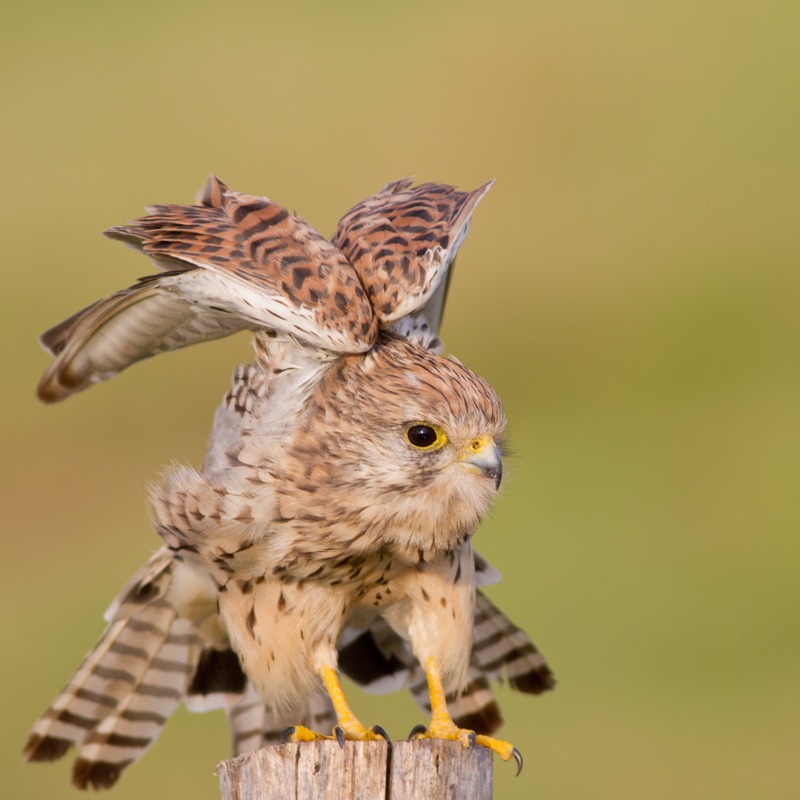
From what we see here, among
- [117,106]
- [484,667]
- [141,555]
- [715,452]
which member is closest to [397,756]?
[484,667]

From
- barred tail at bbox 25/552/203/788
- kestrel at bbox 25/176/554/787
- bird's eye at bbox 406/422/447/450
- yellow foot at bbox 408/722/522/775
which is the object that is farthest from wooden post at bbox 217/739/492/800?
barred tail at bbox 25/552/203/788

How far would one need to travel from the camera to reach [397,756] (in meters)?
3.90

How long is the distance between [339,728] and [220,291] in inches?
47.2

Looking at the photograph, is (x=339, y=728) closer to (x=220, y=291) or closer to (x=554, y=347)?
(x=220, y=291)

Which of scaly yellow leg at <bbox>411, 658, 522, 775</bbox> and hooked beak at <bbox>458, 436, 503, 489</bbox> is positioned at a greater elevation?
hooked beak at <bbox>458, 436, 503, 489</bbox>

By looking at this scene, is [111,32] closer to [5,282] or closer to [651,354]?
[5,282]

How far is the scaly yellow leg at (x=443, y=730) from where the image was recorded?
448cm

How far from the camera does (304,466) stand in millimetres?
4555

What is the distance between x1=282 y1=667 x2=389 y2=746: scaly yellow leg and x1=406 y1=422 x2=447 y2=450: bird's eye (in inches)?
29.4

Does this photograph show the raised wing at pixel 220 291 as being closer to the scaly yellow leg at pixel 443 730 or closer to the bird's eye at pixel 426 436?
the bird's eye at pixel 426 436

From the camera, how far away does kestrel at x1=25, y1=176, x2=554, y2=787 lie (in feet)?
14.7

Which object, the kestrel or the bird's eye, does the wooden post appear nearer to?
the kestrel

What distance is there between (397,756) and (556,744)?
4.98 meters

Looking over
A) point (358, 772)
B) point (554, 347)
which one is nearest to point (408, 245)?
point (358, 772)
